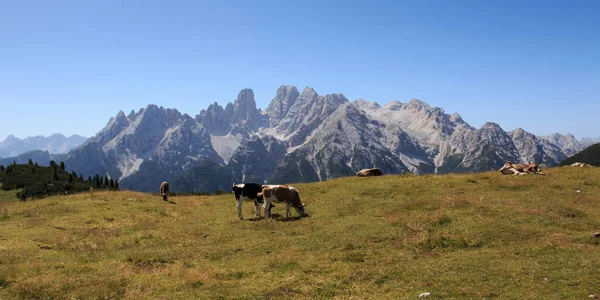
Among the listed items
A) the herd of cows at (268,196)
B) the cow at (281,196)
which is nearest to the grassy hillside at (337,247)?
the herd of cows at (268,196)

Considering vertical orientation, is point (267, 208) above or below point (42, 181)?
above

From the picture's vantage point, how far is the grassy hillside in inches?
548

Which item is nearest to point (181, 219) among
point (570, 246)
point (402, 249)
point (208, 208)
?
point (208, 208)

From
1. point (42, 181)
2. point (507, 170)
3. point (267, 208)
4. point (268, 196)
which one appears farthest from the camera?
point (42, 181)

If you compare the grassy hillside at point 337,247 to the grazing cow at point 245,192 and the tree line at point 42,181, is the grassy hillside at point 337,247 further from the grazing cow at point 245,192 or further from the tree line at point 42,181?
the tree line at point 42,181

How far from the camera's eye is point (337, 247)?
19.7 m

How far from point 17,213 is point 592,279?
3986cm

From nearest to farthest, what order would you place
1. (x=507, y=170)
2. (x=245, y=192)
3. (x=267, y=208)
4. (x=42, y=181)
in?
1. (x=267, y=208)
2. (x=245, y=192)
3. (x=507, y=170)
4. (x=42, y=181)

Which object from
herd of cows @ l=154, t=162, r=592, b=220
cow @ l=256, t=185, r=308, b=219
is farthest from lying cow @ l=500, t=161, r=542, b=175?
cow @ l=256, t=185, r=308, b=219

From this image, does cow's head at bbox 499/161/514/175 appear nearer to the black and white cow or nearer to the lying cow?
the lying cow

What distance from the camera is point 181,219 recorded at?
98.7 ft

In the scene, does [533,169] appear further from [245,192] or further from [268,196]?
[245,192]

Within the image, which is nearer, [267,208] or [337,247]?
[337,247]

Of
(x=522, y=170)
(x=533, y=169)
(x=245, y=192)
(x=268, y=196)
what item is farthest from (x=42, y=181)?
(x=533, y=169)
